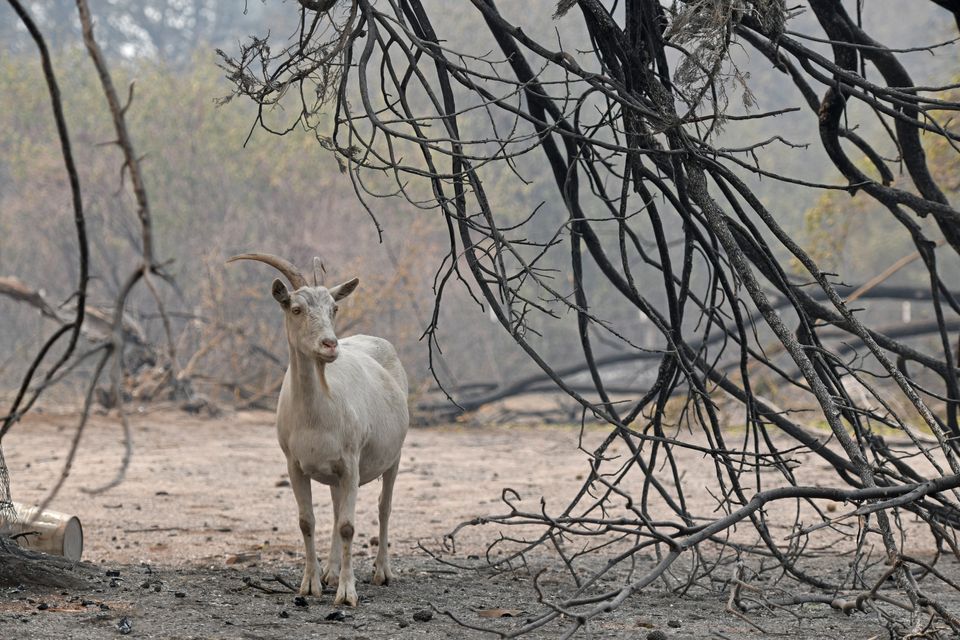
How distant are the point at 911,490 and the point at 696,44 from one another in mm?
1645

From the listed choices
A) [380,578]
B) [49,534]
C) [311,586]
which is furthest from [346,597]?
[49,534]

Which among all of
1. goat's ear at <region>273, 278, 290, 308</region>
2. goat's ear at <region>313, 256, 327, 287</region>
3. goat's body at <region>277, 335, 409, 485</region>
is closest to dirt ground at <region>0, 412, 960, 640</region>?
goat's body at <region>277, 335, 409, 485</region>

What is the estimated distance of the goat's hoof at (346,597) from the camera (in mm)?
4418

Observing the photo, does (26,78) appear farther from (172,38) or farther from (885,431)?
(885,431)

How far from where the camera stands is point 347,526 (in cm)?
460

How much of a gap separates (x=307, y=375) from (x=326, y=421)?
0.21 meters

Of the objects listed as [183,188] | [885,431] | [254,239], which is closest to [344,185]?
[254,239]

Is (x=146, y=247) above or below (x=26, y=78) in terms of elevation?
below

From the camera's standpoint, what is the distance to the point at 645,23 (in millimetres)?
4078

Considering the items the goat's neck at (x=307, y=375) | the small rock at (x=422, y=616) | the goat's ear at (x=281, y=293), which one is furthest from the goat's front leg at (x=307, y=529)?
the goat's ear at (x=281, y=293)

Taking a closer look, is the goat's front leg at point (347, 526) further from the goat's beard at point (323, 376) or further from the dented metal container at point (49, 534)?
the dented metal container at point (49, 534)

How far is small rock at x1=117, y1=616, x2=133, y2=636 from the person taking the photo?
378 cm

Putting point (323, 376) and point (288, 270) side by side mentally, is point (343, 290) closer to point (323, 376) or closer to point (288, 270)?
point (288, 270)

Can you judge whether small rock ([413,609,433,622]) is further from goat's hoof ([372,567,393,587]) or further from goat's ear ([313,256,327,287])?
goat's ear ([313,256,327,287])
